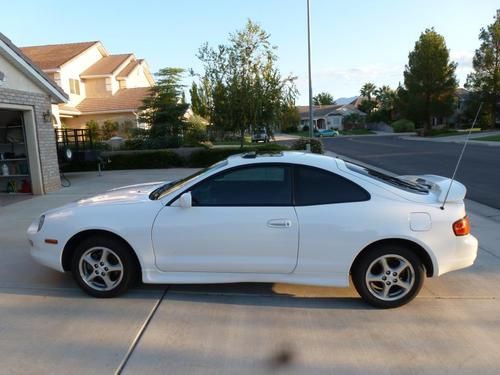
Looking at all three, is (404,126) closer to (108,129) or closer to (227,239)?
(108,129)

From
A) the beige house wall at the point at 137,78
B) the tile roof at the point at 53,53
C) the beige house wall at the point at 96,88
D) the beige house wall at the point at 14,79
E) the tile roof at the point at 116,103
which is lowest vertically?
the beige house wall at the point at 14,79

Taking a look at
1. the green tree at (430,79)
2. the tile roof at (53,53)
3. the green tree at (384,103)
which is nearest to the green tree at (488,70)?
the green tree at (430,79)

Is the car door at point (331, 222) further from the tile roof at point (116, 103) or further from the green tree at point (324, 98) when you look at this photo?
the green tree at point (324, 98)

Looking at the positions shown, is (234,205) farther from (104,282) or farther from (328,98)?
(328,98)

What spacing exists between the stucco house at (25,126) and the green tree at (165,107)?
1053 cm

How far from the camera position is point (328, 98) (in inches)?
4936

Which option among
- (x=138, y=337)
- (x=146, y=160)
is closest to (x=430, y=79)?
(x=146, y=160)

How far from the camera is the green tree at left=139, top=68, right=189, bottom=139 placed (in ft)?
75.3

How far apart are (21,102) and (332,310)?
9.77 metres

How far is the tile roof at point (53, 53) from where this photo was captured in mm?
28422

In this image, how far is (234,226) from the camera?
3.99m

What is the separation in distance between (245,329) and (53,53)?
3283cm

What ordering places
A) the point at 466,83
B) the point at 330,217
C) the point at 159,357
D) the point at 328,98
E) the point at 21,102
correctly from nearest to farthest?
the point at 159,357 < the point at 330,217 < the point at 21,102 < the point at 466,83 < the point at 328,98

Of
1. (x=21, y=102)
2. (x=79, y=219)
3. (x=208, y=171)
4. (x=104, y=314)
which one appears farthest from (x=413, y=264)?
(x=21, y=102)
